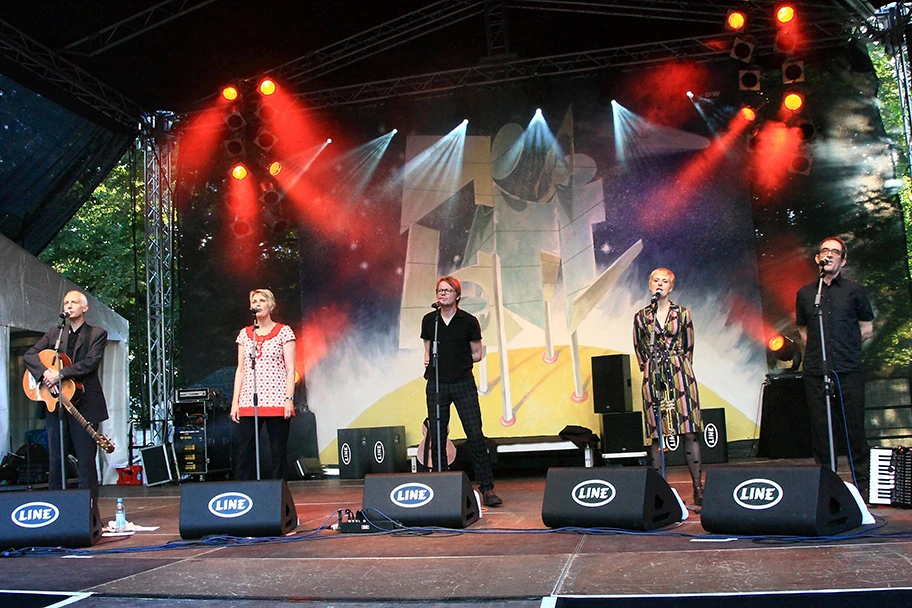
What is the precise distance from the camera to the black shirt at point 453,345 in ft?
17.7

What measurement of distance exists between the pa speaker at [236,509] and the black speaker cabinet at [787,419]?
236 inches

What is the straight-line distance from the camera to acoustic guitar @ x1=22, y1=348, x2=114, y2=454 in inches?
197

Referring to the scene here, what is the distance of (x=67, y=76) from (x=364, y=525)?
21.4ft

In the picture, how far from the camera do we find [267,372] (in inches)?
202

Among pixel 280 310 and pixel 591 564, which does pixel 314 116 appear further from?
pixel 591 564

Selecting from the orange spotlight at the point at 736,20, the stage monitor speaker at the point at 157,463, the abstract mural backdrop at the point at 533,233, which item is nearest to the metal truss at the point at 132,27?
the abstract mural backdrop at the point at 533,233

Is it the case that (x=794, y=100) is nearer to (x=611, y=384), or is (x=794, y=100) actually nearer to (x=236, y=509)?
(x=611, y=384)

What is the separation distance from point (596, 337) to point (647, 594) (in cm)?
694

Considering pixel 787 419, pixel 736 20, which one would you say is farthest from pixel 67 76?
pixel 787 419

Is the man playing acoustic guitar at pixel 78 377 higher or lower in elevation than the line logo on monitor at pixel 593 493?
higher

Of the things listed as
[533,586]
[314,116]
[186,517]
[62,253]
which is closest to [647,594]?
[533,586]

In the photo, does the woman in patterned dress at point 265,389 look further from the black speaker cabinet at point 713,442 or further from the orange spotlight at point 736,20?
the orange spotlight at point 736,20

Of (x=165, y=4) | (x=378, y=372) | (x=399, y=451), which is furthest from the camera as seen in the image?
(x=378, y=372)

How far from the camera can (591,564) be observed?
3.34m
